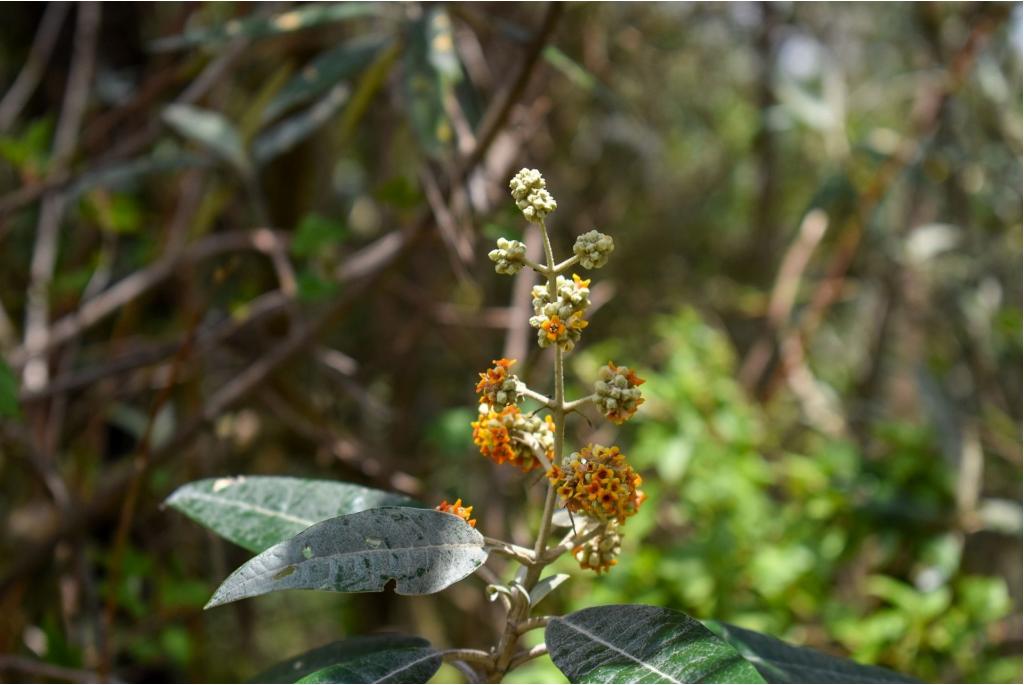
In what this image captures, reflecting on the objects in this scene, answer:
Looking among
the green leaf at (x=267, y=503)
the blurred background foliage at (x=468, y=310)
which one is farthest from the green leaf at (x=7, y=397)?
the green leaf at (x=267, y=503)

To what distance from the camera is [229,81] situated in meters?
2.44

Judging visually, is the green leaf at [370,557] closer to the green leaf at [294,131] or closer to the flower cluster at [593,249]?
the flower cluster at [593,249]

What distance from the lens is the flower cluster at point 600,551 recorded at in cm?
78

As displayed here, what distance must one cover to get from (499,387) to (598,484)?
4.6 inches

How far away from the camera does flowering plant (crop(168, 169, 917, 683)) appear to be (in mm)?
666

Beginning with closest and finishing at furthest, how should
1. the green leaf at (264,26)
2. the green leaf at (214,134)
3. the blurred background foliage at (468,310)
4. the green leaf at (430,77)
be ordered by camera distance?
the green leaf at (430,77)
the green leaf at (264,26)
the blurred background foliage at (468,310)
the green leaf at (214,134)

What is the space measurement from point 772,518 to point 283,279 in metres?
1.13

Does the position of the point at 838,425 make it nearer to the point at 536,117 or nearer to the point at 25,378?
the point at 536,117

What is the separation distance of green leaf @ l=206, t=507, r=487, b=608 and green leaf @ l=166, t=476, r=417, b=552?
0.17 m

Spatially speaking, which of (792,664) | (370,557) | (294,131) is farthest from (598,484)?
(294,131)

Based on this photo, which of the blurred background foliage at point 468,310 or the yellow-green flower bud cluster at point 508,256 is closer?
the yellow-green flower bud cluster at point 508,256

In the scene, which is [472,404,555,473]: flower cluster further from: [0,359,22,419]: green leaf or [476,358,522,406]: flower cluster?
[0,359,22,419]: green leaf

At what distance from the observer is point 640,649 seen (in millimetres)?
698

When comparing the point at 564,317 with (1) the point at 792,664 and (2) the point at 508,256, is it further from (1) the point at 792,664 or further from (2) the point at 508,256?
(1) the point at 792,664
